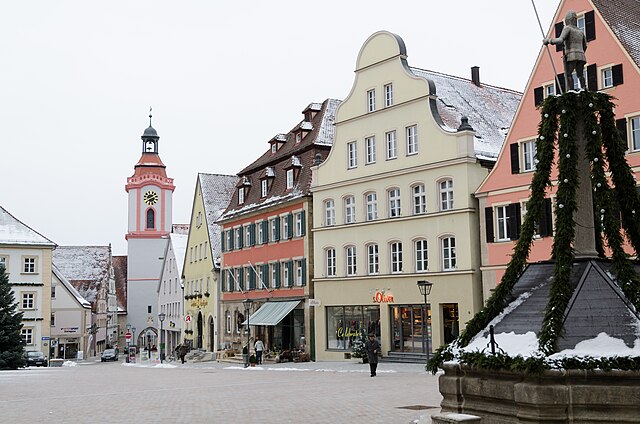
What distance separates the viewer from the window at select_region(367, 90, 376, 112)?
3962 cm

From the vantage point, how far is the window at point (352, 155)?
40.8 m

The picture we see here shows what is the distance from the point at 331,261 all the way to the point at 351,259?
5.24ft

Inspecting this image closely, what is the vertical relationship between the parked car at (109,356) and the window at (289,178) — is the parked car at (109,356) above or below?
below

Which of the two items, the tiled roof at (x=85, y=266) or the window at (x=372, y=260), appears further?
the tiled roof at (x=85, y=266)

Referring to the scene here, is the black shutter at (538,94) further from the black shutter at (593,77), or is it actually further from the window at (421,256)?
the window at (421,256)

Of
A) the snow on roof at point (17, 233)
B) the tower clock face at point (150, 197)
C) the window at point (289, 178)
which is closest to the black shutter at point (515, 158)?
the window at point (289, 178)

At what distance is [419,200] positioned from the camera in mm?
37000

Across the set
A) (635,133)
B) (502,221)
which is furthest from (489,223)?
(635,133)

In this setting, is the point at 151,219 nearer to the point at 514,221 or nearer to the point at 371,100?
the point at 371,100

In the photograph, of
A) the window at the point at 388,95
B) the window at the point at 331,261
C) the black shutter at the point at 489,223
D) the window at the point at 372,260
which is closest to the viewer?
the black shutter at the point at 489,223

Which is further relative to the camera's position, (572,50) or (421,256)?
(421,256)

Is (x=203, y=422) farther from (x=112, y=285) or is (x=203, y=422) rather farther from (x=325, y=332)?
(x=112, y=285)

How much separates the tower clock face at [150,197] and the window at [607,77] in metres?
79.1

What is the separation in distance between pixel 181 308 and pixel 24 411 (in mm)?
50053
